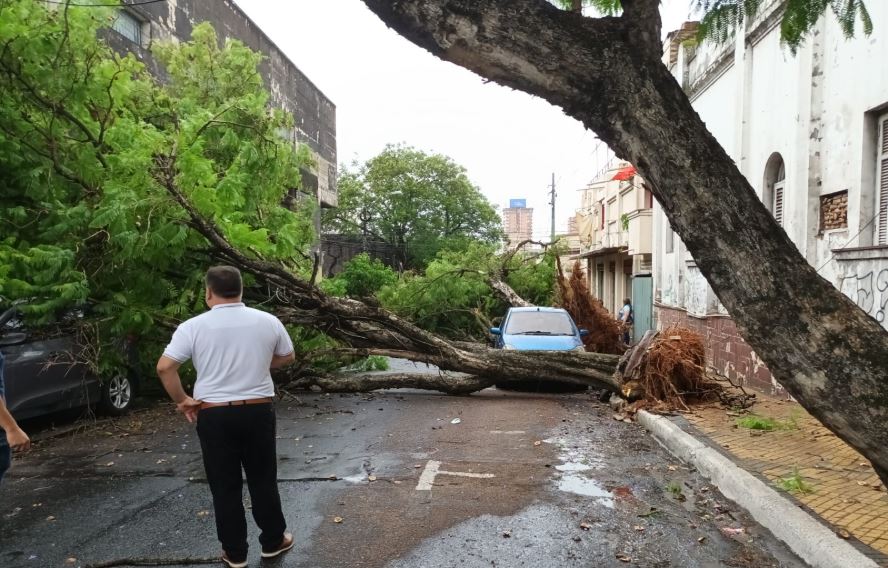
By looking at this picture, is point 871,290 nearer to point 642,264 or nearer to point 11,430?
point 11,430

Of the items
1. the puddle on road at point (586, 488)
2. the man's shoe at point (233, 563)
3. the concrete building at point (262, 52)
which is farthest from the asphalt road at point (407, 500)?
the concrete building at point (262, 52)

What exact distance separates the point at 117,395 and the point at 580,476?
631 centimetres

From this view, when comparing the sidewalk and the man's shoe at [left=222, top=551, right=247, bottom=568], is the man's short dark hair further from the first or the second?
the sidewalk

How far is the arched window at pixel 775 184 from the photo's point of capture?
11.2 m

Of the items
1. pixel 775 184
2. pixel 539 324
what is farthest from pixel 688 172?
pixel 539 324

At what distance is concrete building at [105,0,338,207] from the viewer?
1421 centimetres

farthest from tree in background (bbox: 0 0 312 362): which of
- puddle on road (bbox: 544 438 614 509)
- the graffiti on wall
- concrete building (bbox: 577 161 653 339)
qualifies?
concrete building (bbox: 577 161 653 339)

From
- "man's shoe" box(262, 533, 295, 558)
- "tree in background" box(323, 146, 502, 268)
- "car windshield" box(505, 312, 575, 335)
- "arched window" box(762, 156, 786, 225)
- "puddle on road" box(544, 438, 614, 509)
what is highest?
"tree in background" box(323, 146, 502, 268)

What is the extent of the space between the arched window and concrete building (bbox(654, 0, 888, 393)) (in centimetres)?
2

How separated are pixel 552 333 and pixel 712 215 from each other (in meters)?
9.60

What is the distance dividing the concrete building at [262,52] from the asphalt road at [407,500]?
6.45 meters

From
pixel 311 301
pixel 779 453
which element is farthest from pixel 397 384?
pixel 779 453

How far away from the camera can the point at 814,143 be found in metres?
9.34

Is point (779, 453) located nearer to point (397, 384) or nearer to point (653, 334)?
point (653, 334)
